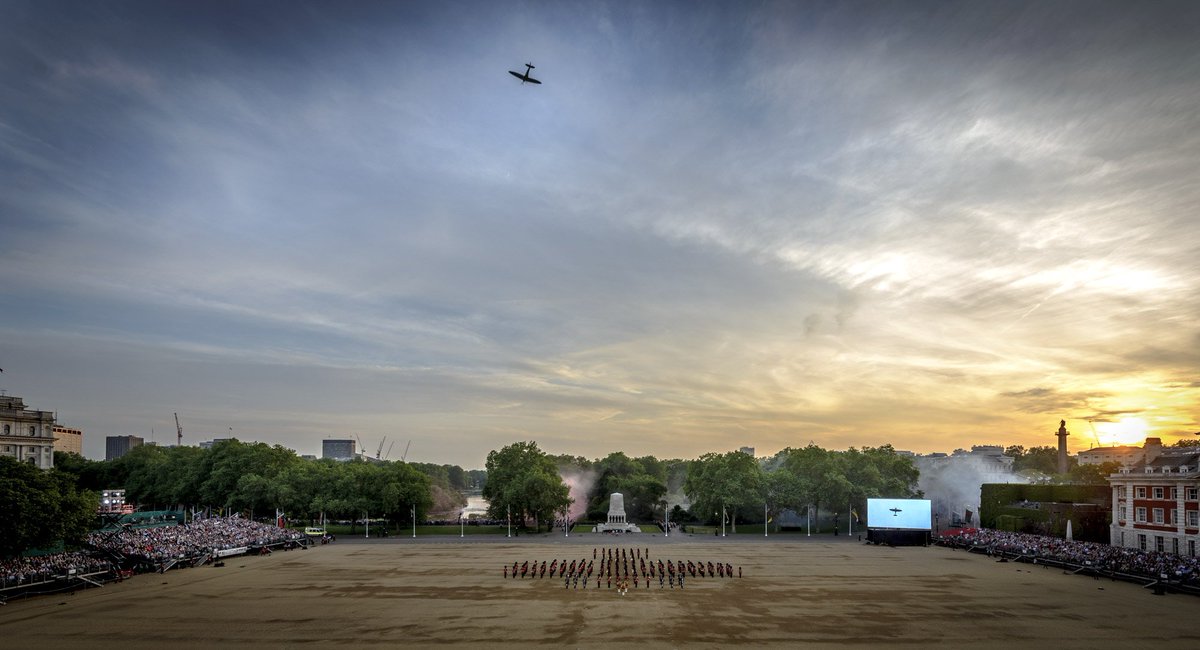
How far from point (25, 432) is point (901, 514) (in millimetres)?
122943

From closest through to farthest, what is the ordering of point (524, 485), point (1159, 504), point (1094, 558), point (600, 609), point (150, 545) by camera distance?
point (600, 609), point (1094, 558), point (150, 545), point (1159, 504), point (524, 485)

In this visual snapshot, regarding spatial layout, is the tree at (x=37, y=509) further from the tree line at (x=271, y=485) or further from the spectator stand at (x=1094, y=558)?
the spectator stand at (x=1094, y=558)

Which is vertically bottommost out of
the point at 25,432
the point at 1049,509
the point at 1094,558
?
the point at 1094,558

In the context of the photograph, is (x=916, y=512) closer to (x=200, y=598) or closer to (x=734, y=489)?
(x=734, y=489)

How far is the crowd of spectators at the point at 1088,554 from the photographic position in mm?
58812

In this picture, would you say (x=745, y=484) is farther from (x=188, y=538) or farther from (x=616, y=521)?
(x=188, y=538)

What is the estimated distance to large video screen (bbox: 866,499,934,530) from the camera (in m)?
91.1

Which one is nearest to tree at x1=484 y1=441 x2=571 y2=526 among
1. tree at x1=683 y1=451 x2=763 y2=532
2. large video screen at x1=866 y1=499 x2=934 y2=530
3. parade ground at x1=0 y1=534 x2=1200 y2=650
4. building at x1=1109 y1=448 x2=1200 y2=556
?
tree at x1=683 y1=451 x2=763 y2=532

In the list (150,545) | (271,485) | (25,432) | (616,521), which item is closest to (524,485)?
(616,521)

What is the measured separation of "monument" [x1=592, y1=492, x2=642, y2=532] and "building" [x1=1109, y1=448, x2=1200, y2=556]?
189 feet

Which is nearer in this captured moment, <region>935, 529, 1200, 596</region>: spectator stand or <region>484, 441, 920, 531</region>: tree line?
<region>935, 529, 1200, 596</region>: spectator stand

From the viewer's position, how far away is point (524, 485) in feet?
336

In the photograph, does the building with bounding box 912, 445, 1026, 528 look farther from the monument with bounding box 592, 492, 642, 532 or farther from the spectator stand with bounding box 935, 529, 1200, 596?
the monument with bounding box 592, 492, 642, 532

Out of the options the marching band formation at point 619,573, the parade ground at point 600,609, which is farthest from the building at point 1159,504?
the marching band formation at point 619,573
